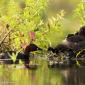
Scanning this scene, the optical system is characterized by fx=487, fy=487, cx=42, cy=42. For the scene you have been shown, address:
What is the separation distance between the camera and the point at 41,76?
19.5ft

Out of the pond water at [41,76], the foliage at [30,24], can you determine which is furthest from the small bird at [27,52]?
the pond water at [41,76]

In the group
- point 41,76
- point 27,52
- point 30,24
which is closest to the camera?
point 41,76

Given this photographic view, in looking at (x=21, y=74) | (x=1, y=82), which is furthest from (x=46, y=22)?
(x=1, y=82)

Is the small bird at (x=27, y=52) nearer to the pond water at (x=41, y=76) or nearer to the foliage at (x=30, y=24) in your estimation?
the foliage at (x=30, y=24)

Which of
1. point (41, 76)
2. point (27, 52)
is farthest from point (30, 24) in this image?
point (41, 76)

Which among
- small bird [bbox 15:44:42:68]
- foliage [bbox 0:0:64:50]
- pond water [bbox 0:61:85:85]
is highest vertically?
foliage [bbox 0:0:64:50]

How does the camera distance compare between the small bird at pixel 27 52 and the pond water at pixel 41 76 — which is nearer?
the pond water at pixel 41 76

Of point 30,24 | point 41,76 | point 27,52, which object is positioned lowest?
point 41,76

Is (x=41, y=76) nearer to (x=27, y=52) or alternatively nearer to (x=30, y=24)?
(x=27, y=52)

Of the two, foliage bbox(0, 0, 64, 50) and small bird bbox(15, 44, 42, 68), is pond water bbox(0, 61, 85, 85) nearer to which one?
small bird bbox(15, 44, 42, 68)

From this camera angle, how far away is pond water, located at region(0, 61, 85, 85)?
534 centimetres

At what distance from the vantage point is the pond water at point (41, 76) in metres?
5.34

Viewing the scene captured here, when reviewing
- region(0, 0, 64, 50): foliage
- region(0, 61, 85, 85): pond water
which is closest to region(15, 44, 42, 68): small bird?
region(0, 0, 64, 50): foliage

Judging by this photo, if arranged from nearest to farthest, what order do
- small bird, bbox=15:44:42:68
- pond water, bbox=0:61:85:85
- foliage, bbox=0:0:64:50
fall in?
pond water, bbox=0:61:85:85 → small bird, bbox=15:44:42:68 → foliage, bbox=0:0:64:50
